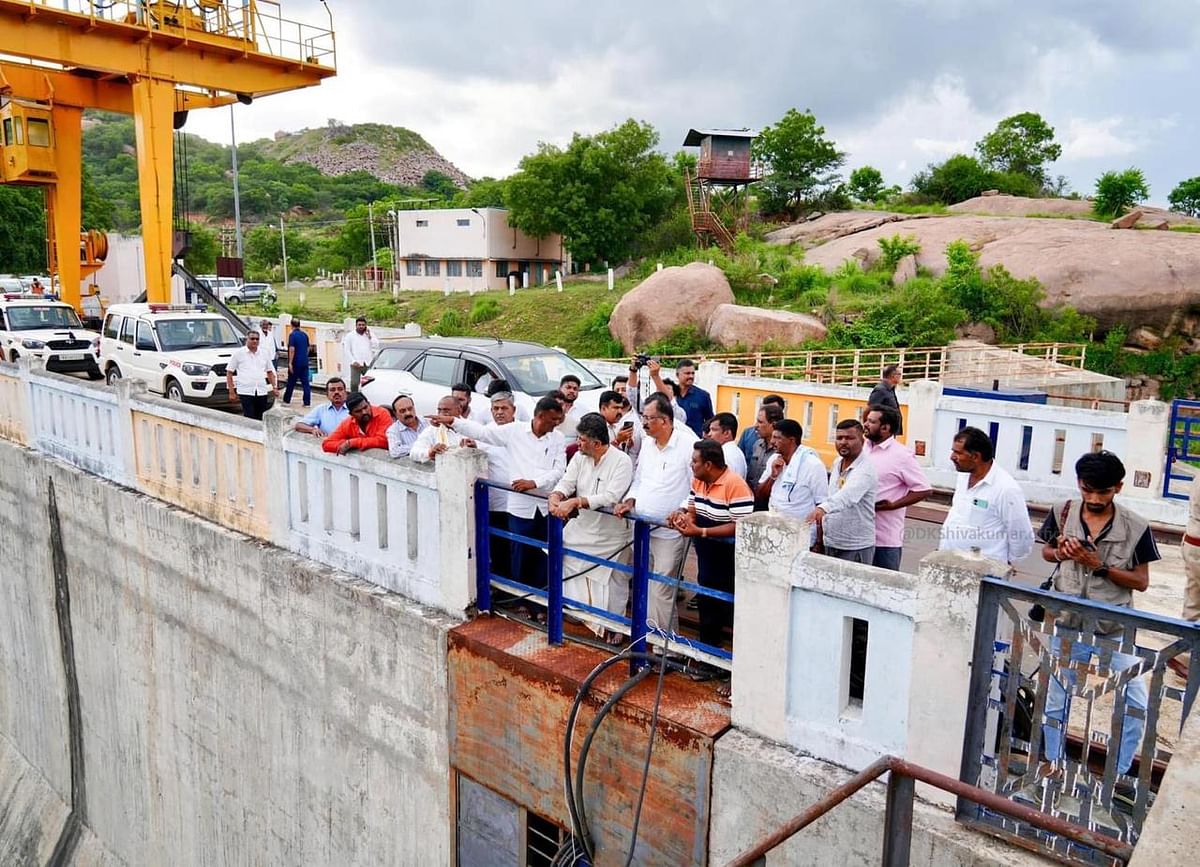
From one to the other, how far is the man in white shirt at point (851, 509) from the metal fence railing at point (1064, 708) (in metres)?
1.18

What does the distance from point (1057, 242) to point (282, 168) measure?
127525 millimetres

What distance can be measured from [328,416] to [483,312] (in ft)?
90.1

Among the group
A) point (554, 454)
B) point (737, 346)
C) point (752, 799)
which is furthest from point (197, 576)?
point (737, 346)

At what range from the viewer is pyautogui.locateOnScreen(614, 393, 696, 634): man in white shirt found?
473 cm

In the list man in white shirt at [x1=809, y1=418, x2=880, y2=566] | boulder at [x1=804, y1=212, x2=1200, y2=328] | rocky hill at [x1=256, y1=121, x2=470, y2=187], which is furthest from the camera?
rocky hill at [x1=256, y1=121, x2=470, y2=187]

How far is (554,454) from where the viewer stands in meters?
5.63

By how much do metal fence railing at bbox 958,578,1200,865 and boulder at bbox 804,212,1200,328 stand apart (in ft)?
86.9

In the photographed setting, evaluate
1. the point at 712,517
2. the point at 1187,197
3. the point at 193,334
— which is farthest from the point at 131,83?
the point at 1187,197

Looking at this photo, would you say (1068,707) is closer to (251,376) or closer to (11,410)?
(251,376)

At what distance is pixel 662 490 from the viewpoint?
496 cm

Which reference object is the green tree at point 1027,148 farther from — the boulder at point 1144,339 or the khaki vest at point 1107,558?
the khaki vest at point 1107,558

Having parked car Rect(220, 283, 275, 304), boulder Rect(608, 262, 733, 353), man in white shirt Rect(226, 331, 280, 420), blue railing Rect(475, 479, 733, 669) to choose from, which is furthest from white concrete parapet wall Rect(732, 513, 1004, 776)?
parked car Rect(220, 283, 275, 304)

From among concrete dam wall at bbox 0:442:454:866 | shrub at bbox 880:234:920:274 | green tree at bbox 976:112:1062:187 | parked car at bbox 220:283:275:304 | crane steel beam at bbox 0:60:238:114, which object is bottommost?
concrete dam wall at bbox 0:442:454:866

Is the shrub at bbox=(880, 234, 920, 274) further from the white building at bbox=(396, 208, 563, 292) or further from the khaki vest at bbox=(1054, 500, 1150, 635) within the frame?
the khaki vest at bbox=(1054, 500, 1150, 635)
